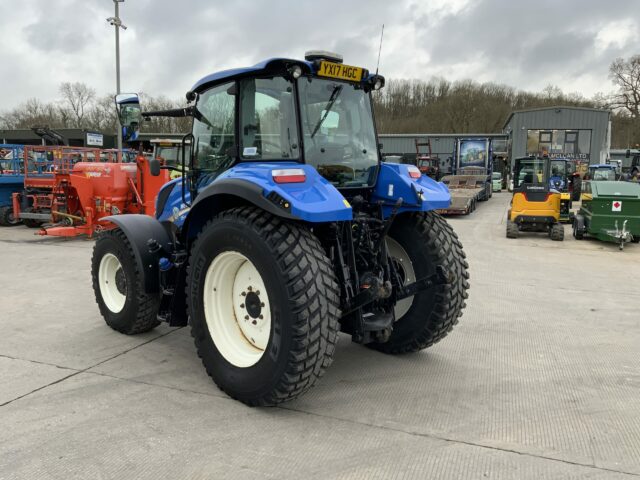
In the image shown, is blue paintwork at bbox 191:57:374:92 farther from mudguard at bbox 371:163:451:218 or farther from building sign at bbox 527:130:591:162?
building sign at bbox 527:130:591:162

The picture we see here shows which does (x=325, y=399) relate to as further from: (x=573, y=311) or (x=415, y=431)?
(x=573, y=311)

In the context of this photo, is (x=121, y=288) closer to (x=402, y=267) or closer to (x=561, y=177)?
(x=402, y=267)

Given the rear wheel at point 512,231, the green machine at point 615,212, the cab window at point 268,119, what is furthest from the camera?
the rear wheel at point 512,231

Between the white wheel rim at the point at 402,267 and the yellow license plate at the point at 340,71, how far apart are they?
1.29m

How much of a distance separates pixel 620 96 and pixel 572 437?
53.8 m

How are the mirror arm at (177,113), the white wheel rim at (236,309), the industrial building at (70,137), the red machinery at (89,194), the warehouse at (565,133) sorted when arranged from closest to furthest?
the white wheel rim at (236,309) < the mirror arm at (177,113) < the red machinery at (89,194) < the warehouse at (565,133) < the industrial building at (70,137)

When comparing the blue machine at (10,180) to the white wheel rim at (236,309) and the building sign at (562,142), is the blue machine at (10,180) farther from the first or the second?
the building sign at (562,142)

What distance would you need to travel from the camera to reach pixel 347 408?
3273mm

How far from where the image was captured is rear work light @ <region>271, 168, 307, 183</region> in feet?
10.1

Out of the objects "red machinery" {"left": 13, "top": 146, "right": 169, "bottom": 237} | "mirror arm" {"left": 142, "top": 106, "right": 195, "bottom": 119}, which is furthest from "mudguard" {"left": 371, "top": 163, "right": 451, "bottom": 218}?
"red machinery" {"left": 13, "top": 146, "right": 169, "bottom": 237}

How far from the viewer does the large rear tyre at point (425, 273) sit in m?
3.84

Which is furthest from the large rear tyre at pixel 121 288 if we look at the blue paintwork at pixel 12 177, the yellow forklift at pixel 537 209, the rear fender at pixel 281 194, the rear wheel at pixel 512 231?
the blue paintwork at pixel 12 177

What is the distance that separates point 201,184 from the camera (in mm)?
4059

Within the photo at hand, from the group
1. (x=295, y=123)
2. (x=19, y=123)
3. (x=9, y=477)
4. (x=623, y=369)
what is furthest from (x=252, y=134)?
(x=19, y=123)
